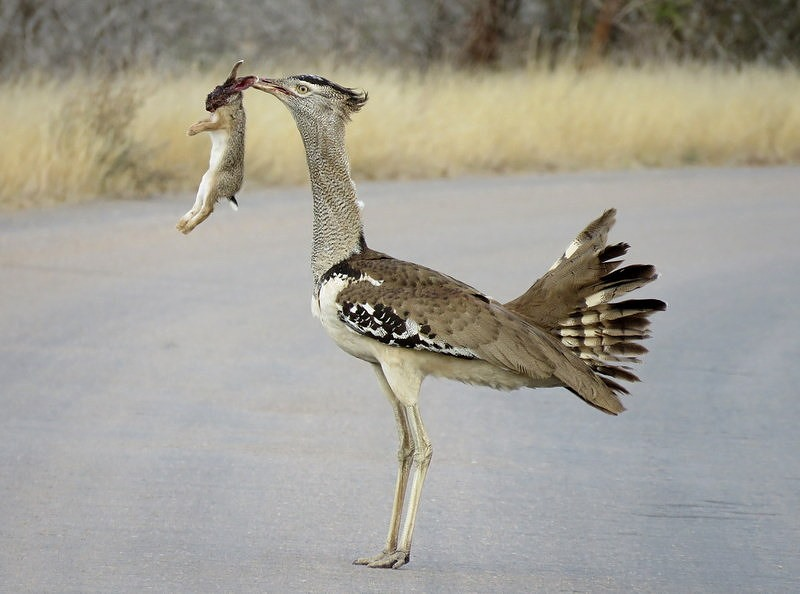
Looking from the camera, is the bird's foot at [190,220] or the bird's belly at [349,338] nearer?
the bird's foot at [190,220]

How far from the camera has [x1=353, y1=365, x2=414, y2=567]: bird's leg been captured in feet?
17.1

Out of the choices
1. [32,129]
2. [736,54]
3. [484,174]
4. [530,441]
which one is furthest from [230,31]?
[530,441]

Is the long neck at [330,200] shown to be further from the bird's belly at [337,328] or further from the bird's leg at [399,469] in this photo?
the bird's leg at [399,469]

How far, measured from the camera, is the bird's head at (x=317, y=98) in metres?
5.12

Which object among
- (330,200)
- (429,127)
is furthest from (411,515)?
(429,127)

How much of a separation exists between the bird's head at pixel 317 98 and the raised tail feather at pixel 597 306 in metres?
0.90

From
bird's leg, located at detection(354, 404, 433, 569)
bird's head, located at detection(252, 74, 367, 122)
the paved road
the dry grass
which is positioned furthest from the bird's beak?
the dry grass

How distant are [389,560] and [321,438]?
6.19ft

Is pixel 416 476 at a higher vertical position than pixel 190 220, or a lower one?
lower

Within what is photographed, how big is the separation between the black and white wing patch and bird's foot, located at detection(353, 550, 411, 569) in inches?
26.5

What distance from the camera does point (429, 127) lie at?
17812mm

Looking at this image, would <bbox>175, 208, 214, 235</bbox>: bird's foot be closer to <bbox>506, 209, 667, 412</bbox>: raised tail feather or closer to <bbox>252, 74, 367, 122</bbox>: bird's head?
<bbox>252, 74, 367, 122</bbox>: bird's head

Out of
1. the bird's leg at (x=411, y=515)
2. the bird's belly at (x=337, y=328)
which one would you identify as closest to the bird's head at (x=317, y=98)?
the bird's belly at (x=337, y=328)

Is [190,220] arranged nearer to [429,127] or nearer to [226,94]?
[226,94]
